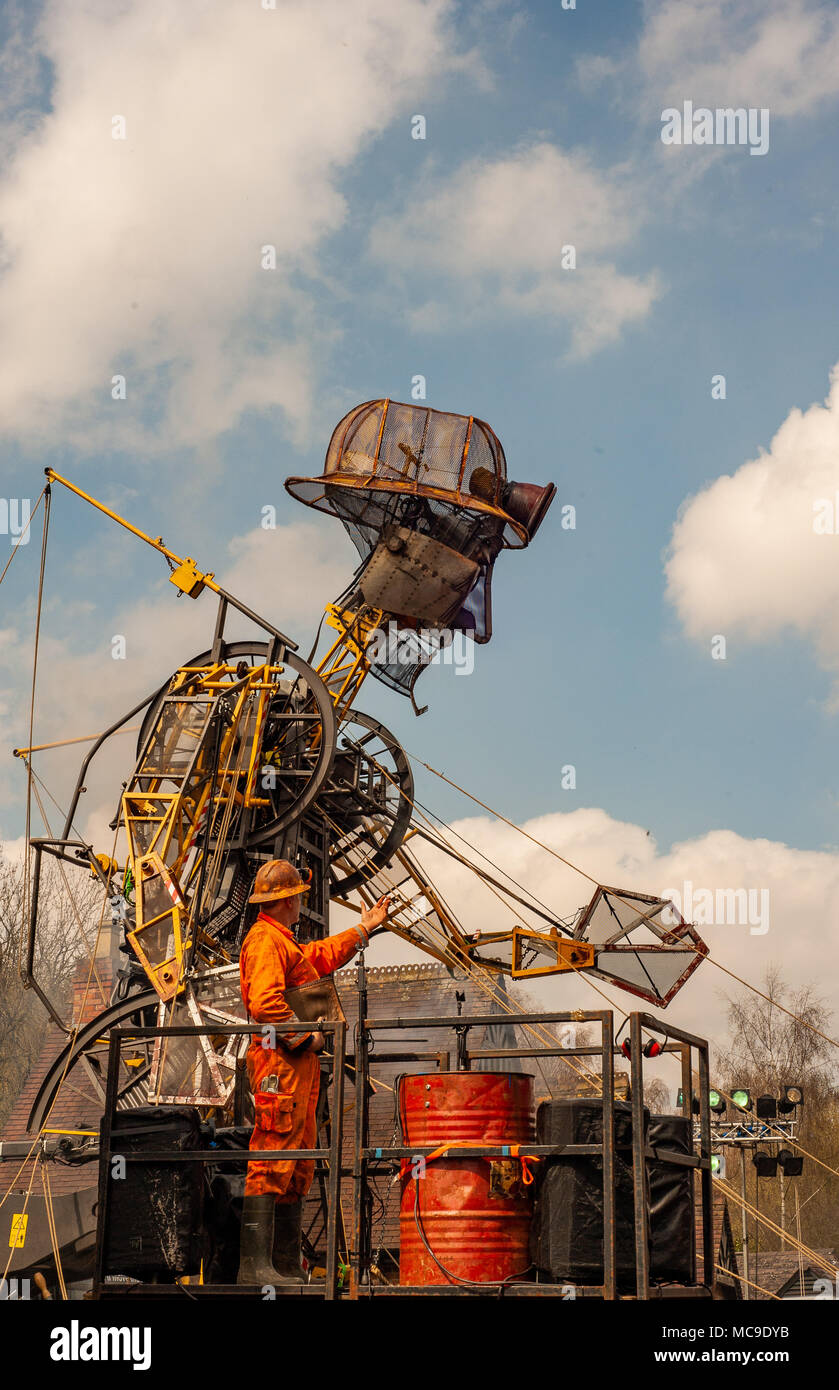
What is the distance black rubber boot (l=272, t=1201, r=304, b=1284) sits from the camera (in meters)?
7.30

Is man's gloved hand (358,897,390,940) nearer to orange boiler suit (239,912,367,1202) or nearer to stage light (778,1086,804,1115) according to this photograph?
orange boiler suit (239,912,367,1202)

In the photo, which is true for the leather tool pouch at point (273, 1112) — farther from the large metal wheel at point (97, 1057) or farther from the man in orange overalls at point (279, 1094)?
the large metal wheel at point (97, 1057)

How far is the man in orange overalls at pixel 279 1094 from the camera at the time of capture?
7.26 meters

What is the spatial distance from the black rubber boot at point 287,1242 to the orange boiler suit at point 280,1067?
78mm

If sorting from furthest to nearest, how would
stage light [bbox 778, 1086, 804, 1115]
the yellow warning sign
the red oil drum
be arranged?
stage light [bbox 778, 1086, 804, 1115], the yellow warning sign, the red oil drum

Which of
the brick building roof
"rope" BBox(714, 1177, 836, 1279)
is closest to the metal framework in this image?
"rope" BBox(714, 1177, 836, 1279)

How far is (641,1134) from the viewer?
21.1 feet

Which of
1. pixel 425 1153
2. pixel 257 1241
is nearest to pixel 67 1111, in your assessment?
pixel 257 1241

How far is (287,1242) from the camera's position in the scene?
739cm

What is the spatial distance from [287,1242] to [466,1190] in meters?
1.18

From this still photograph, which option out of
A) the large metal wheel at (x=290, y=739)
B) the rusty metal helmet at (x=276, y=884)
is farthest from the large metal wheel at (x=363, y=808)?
the rusty metal helmet at (x=276, y=884)

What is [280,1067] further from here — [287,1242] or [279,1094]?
[287,1242]

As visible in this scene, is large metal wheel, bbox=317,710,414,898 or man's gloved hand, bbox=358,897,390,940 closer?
man's gloved hand, bbox=358,897,390,940
